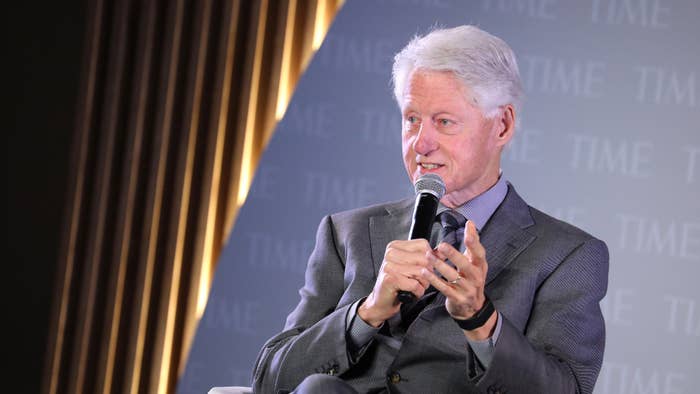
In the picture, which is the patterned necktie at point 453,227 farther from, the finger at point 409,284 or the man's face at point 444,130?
the finger at point 409,284

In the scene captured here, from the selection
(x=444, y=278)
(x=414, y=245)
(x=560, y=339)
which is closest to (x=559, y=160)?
(x=560, y=339)

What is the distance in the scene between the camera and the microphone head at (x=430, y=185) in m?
1.83

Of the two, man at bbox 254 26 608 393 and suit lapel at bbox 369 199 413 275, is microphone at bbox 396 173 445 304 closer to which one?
man at bbox 254 26 608 393

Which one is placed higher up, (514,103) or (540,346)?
(514,103)

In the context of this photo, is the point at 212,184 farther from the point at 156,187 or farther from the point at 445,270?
the point at 445,270

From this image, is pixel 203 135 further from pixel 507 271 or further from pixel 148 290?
pixel 507 271

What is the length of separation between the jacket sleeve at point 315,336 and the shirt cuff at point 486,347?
0.29 metres

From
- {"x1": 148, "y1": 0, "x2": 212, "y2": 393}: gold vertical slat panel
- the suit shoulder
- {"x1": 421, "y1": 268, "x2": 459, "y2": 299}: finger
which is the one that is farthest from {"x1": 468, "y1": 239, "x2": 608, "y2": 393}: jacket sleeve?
{"x1": 148, "y1": 0, "x2": 212, "y2": 393}: gold vertical slat panel

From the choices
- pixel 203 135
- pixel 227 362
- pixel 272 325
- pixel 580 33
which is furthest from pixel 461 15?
pixel 227 362

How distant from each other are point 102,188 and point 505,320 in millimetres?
2342

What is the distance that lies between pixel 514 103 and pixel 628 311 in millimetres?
1510

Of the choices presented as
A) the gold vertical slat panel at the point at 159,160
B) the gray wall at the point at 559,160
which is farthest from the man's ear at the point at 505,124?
the gold vertical slat panel at the point at 159,160

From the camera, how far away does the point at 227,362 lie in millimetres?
3639

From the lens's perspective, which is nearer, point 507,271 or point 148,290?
point 507,271
